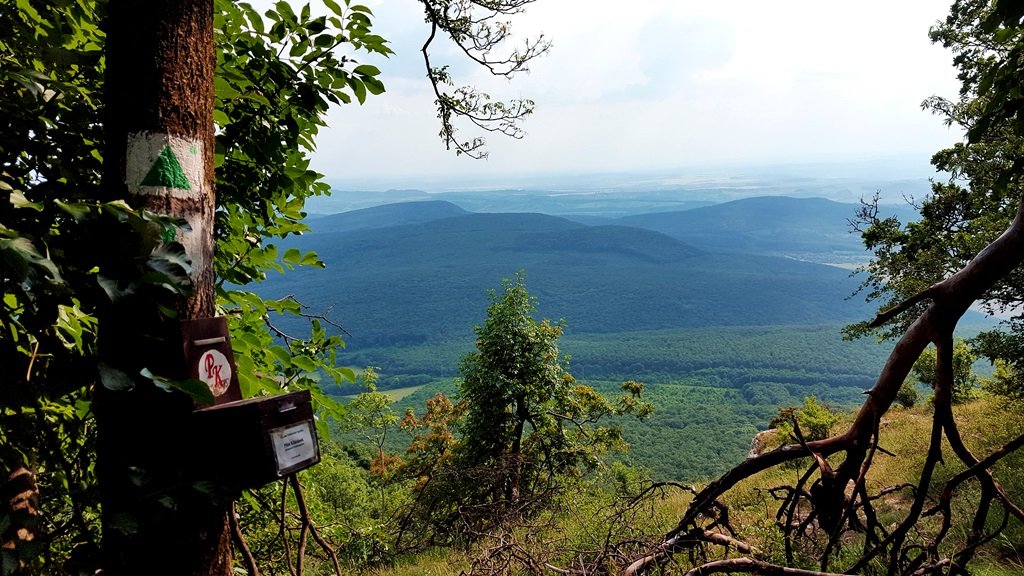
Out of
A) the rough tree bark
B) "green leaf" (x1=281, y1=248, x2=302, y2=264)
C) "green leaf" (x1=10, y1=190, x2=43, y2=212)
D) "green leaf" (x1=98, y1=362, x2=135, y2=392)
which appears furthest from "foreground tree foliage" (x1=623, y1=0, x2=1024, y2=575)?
"green leaf" (x1=281, y1=248, x2=302, y2=264)

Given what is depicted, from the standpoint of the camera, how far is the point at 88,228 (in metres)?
1.29

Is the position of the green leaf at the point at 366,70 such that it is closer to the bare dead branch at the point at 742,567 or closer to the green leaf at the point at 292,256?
the green leaf at the point at 292,256

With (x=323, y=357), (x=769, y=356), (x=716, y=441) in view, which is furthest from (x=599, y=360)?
(x=323, y=357)

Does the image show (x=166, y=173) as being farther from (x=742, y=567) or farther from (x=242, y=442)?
(x=742, y=567)

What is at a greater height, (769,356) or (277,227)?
(277,227)

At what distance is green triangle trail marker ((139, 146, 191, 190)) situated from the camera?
1.37 meters

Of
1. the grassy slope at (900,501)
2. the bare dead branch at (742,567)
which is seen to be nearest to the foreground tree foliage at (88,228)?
the bare dead branch at (742,567)

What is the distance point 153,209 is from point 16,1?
5.35 ft

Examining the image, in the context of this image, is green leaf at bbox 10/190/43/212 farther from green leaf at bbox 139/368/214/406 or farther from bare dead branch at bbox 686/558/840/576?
bare dead branch at bbox 686/558/840/576

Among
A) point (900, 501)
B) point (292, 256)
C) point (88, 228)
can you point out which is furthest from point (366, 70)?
point (900, 501)

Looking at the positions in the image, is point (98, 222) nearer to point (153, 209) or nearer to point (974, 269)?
point (153, 209)

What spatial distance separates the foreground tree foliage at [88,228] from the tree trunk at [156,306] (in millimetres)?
51

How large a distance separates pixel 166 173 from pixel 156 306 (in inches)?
13.5

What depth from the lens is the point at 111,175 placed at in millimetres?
1358
